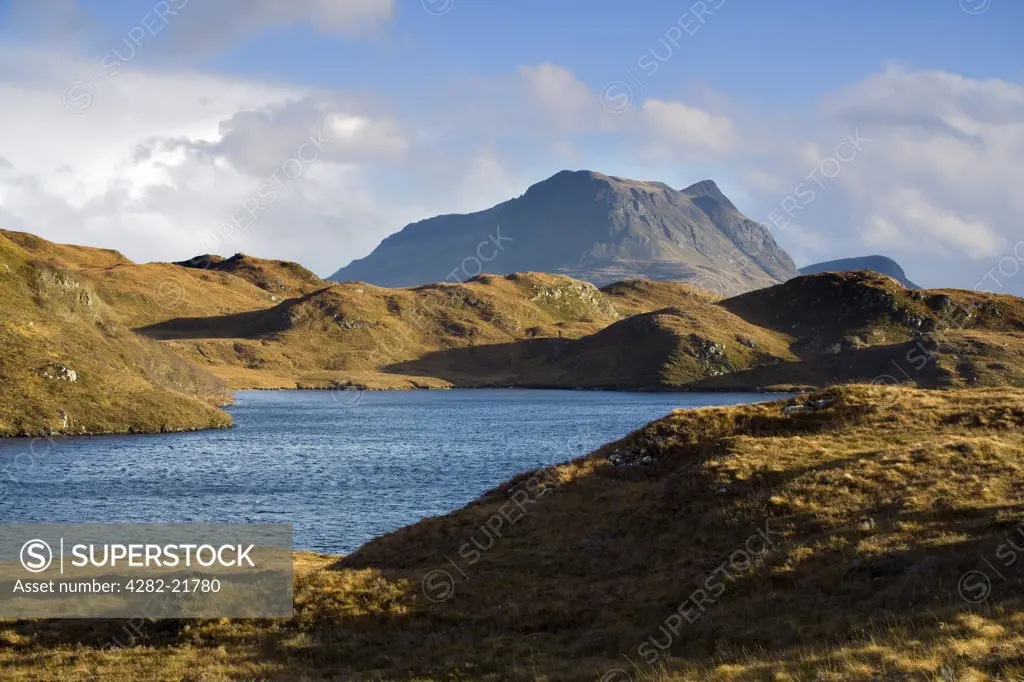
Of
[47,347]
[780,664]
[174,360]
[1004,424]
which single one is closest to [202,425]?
[47,347]

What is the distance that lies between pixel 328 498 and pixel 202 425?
7633 centimetres

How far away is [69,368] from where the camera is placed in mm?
126062

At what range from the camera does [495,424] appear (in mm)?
162000

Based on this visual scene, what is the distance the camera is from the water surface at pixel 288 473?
222ft

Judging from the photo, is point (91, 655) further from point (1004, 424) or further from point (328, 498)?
point (328, 498)

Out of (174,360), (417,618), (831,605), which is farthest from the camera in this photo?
(174,360)
